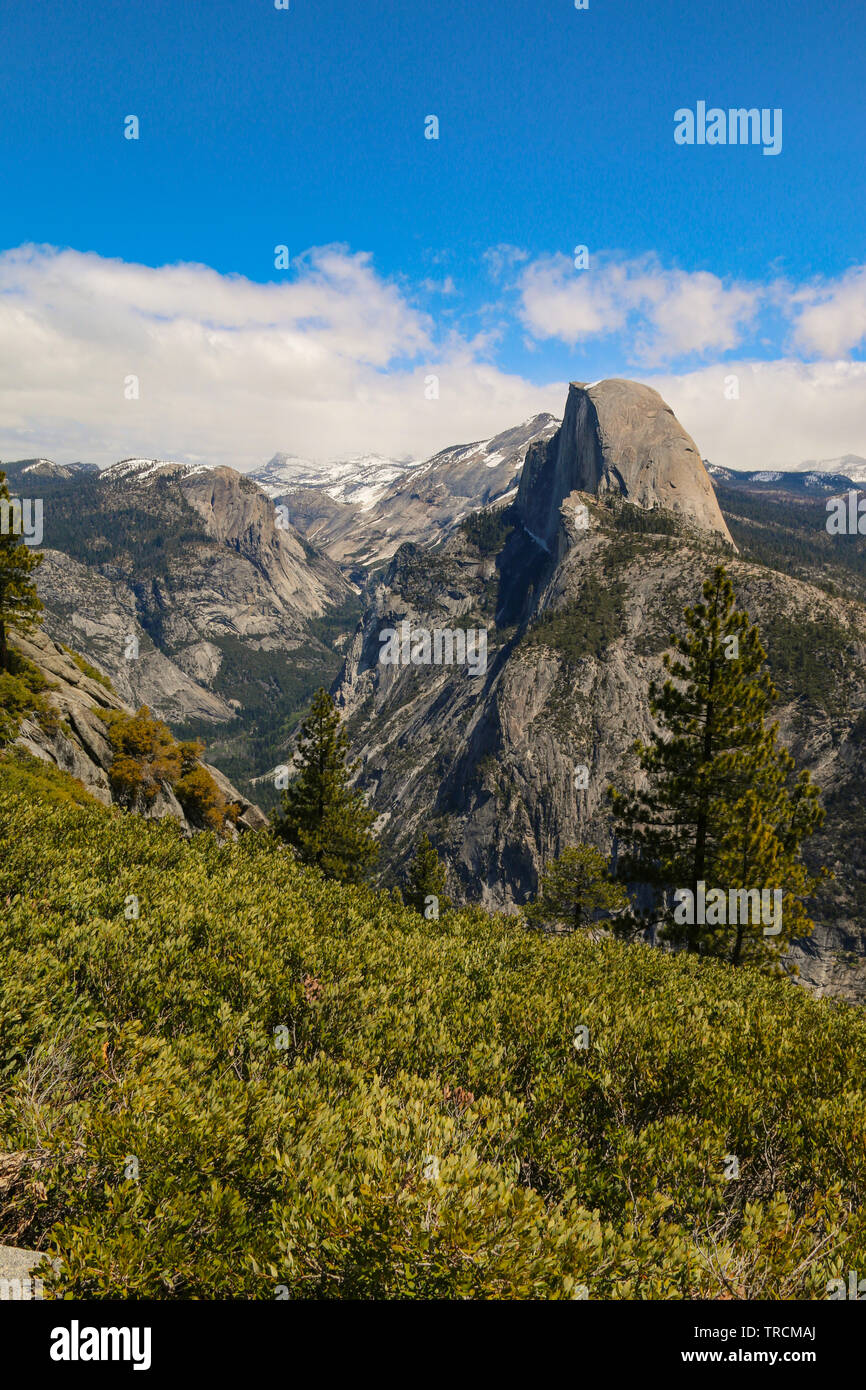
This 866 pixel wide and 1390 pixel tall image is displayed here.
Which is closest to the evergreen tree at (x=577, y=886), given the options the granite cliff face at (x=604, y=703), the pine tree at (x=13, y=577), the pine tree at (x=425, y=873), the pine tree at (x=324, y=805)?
the pine tree at (x=324, y=805)

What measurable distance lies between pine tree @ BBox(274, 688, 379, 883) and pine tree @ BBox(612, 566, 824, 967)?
18.9 meters

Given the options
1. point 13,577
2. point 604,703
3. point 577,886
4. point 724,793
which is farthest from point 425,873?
point 604,703

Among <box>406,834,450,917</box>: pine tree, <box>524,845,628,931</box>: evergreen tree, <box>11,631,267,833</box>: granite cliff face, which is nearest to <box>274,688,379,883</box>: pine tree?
<box>11,631,267,833</box>: granite cliff face

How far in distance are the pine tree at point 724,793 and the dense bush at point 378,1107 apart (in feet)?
28.1

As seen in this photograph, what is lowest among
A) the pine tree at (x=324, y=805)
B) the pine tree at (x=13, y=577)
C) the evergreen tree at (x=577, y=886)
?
the evergreen tree at (x=577, y=886)

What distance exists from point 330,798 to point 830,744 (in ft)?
411

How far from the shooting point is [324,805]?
39125 mm

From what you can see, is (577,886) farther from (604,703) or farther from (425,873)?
(604,703)

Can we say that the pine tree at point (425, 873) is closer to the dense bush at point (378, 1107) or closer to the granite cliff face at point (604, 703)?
the dense bush at point (378, 1107)

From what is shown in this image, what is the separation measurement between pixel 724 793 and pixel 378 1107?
826 inches

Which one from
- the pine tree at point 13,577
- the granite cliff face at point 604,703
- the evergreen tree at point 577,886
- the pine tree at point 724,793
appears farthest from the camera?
the granite cliff face at point 604,703

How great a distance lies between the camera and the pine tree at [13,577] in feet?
116

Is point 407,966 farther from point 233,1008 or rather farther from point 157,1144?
point 157,1144
